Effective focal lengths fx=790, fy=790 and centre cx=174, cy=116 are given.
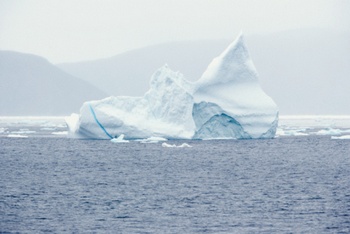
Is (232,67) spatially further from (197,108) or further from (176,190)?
(176,190)

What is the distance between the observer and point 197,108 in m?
37.2

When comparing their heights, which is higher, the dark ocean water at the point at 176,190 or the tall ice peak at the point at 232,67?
the tall ice peak at the point at 232,67

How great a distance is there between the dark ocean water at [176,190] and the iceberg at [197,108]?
3.52 ft

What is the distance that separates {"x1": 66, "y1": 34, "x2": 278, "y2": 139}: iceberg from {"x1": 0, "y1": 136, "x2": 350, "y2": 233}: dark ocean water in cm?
107

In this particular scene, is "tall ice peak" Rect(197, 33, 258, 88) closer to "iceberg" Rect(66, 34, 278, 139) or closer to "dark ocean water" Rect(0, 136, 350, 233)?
"iceberg" Rect(66, 34, 278, 139)

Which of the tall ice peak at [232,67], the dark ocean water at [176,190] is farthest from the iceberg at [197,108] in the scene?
the dark ocean water at [176,190]

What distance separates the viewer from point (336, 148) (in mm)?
40750

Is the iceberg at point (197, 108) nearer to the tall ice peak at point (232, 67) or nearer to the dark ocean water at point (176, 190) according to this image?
the tall ice peak at point (232, 67)

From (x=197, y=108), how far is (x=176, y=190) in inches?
572

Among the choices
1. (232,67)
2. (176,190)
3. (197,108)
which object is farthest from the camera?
(232,67)

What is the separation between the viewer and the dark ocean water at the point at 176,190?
17156mm

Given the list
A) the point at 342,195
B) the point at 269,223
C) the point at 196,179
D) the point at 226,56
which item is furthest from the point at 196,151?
the point at 269,223

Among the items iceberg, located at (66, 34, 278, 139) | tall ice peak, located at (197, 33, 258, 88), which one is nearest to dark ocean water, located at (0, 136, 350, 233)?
iceberg, located at (66, 34, 278, 139)

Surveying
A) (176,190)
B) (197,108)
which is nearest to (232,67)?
(197,108)
